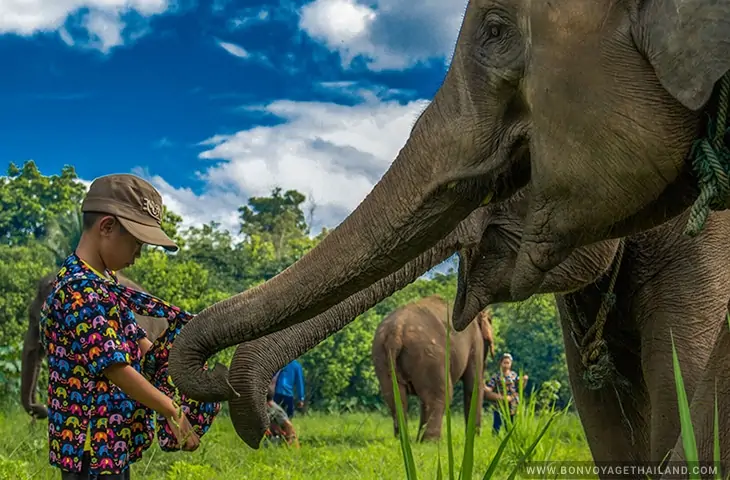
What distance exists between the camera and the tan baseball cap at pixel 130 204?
3291 mm

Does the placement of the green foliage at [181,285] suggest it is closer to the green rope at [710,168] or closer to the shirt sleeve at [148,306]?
the shirt sleeve at [148,306]

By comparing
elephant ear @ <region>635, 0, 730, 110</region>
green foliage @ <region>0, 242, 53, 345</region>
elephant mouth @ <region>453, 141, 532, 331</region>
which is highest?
green foliage @ <region>0, 242, 53, 345</region>

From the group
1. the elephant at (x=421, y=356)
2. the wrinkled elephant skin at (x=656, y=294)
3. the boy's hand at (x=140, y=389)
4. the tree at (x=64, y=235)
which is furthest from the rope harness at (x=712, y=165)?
the tree at (x=64, y=235)

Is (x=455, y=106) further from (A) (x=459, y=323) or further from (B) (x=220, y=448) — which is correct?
(B) (x=220, y=448)

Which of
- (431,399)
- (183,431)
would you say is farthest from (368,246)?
(431,399)

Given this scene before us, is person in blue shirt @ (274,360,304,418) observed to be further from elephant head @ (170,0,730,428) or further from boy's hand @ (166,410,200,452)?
elephant head @ (170,0,730,428)

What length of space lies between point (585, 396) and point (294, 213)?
51282mm

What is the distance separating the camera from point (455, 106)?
8.66 feet

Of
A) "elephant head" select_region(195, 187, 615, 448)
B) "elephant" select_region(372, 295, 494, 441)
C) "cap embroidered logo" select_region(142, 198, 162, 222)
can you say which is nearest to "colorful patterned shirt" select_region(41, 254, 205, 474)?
"cap embroidered logo" select_region(142, 198, 162, 222)

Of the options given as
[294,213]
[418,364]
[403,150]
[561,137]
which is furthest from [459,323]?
[294,213]

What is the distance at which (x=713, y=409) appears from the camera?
8.49 feet

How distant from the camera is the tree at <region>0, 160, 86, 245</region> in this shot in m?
43.5

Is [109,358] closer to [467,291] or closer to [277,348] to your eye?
[277,348]

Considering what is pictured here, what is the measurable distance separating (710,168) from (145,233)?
5.95ft
